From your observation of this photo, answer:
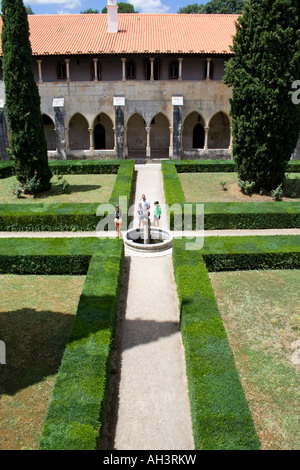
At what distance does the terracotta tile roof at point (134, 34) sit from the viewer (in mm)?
25406

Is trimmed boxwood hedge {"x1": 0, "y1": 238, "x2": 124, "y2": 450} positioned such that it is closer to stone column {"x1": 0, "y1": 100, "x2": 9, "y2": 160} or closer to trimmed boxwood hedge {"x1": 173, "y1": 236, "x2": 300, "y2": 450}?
trimmed boxwood hedge {"x1": 173, "y1": 236, "x2": 300, "y2": 450}

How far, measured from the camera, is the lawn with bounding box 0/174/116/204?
19.0 metres

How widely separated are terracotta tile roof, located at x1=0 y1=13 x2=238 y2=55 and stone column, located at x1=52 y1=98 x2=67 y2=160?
302 centimetres

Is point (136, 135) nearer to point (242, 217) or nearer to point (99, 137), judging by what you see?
point (99, 137)

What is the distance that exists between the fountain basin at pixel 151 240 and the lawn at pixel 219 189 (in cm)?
420

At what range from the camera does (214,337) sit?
8.05m

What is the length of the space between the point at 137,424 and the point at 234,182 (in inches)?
653

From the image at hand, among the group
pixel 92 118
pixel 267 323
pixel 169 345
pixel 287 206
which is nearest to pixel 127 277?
pixel 169 345

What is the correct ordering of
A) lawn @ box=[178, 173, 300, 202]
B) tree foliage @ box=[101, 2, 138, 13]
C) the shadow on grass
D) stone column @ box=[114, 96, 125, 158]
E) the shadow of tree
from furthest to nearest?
tree foliage @ box=[101, 2, 138, 13] → stone column @ box=[114, 96, 125, 158] → lawn @ box=[178, 173, 300, 202] → the shadow of tree → the shadow on grass

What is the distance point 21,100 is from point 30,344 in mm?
12943

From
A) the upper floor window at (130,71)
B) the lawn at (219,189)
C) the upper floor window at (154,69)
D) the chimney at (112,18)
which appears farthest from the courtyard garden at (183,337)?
the chimney at (112,18)

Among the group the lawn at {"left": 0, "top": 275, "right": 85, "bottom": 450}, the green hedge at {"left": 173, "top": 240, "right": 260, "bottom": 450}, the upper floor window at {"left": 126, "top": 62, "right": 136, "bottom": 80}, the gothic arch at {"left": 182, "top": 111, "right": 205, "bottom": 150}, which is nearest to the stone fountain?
the lawn at {"left": 0, "top": 275, "right": 85, "bottom": 450}
